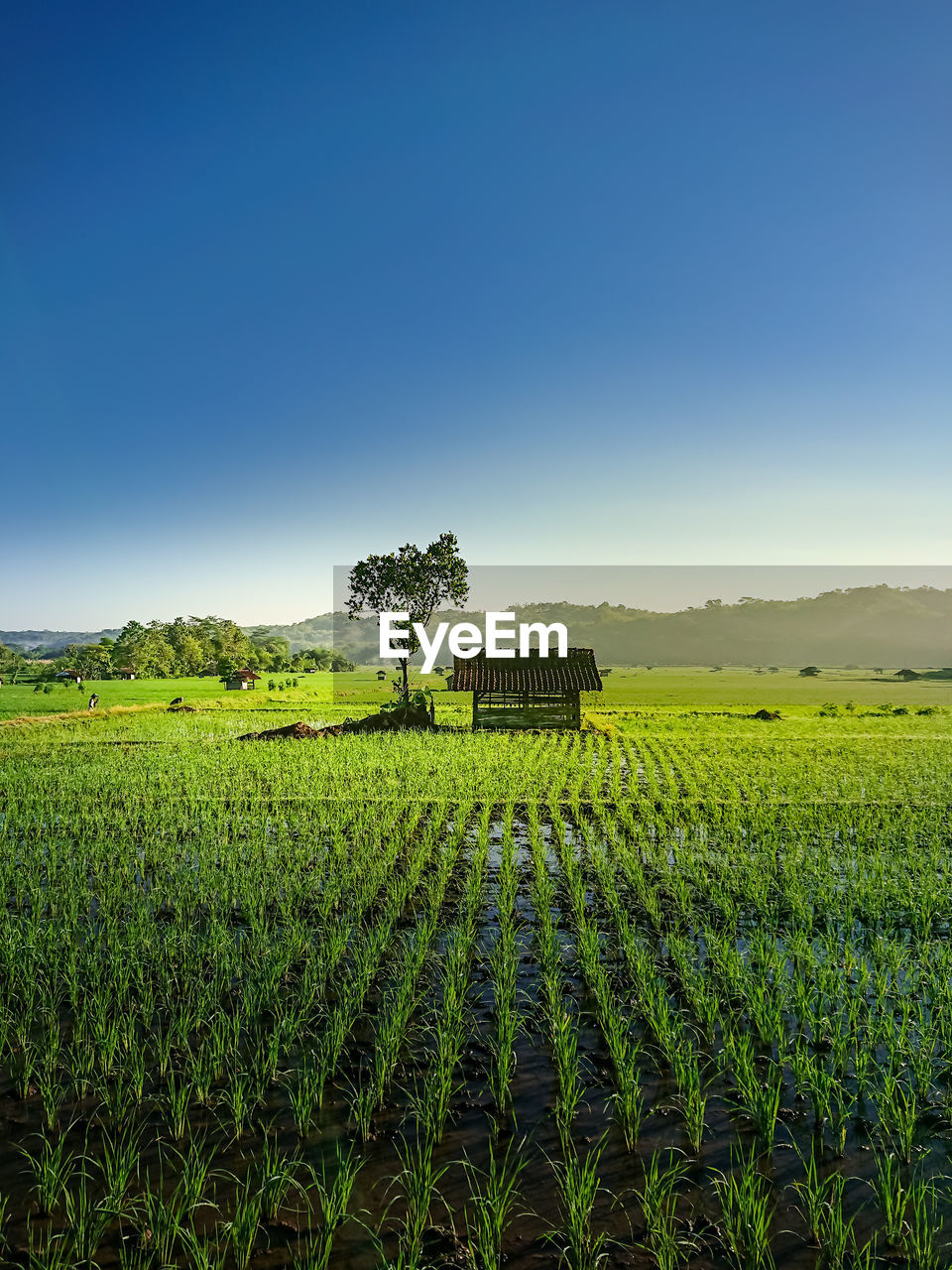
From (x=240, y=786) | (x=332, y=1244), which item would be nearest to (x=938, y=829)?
(x=332, y=1244)

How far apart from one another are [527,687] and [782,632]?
178 metres

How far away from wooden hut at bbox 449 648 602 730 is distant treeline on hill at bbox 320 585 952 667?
123 metres

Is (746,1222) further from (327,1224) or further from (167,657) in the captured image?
(167,657)

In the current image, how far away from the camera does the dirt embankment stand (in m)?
22.4

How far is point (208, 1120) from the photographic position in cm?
358

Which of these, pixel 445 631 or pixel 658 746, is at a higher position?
pixel 445 631

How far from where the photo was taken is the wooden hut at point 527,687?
24641 mm

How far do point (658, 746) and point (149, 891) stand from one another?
16.1 meters

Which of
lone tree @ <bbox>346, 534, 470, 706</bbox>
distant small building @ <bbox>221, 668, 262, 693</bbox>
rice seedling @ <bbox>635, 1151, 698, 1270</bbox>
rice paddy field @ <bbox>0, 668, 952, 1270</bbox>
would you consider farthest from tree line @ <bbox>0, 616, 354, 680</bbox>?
rice seedling @ <bbox>635, 1151, 698, 1270</bbox>

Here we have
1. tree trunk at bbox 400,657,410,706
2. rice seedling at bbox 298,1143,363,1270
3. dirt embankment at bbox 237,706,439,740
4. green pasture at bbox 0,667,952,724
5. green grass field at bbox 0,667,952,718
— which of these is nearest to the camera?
rice seedling at bbox 298,1143,363,1270

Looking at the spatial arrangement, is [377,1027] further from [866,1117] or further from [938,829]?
[938,829]

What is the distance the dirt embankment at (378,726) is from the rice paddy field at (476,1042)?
12062 millimetres

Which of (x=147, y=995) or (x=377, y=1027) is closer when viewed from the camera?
(x=377, y=1027)

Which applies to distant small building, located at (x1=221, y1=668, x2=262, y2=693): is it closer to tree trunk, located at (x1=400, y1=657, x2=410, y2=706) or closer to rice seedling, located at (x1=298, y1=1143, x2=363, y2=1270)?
tree trunk, located at (x1=400, y1=657, x2=410, y2=706)
